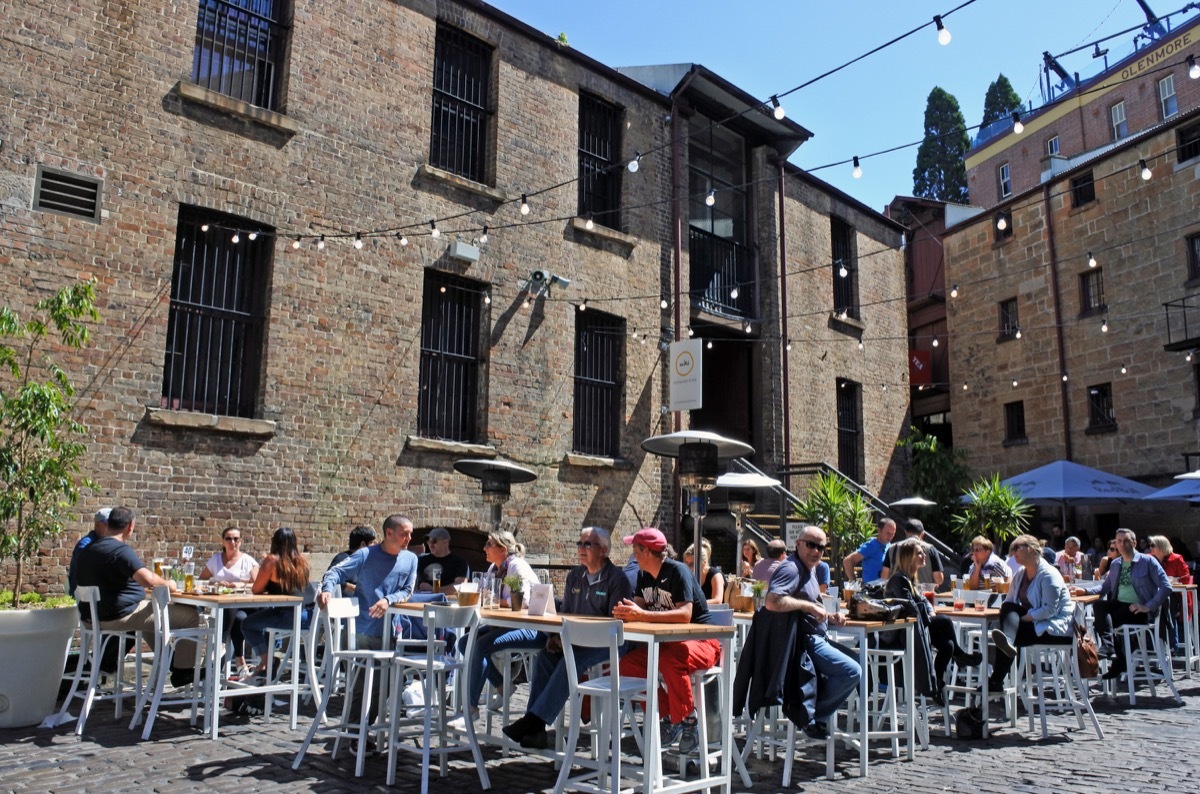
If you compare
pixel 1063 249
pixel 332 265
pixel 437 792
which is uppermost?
pixel 1063 249

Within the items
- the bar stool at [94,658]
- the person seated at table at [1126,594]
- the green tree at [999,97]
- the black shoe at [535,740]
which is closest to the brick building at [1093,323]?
the person seated at table at [1126,594]

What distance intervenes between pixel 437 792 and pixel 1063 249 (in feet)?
67.5

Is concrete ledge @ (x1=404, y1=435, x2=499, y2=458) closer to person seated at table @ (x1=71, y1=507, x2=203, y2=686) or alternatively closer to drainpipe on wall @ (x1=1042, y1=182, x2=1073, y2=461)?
person seated at table @ (x1=71, y1=507, x2=203, y2=686)

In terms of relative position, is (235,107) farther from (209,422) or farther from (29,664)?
(29,664)

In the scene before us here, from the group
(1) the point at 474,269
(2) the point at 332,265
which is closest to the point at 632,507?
(1) the point at 474,269

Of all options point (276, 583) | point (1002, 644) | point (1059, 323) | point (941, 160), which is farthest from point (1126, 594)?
point (941, 160)

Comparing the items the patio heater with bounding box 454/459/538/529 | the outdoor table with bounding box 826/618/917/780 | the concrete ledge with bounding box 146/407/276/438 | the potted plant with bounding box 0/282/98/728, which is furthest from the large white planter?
the outdoor table with bounding box 826/618/917/780

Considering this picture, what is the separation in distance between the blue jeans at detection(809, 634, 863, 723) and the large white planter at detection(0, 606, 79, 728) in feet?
18.0

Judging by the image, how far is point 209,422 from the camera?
9.98 metres

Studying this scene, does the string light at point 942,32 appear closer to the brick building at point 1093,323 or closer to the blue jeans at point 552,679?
the blue jeans at point 552,679

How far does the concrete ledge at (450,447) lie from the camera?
1174 centimetres

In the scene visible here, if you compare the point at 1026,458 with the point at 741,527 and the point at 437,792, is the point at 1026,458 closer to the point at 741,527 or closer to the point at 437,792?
the point at 741,527

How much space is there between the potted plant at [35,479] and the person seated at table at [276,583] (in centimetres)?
131

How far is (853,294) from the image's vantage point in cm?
1983
